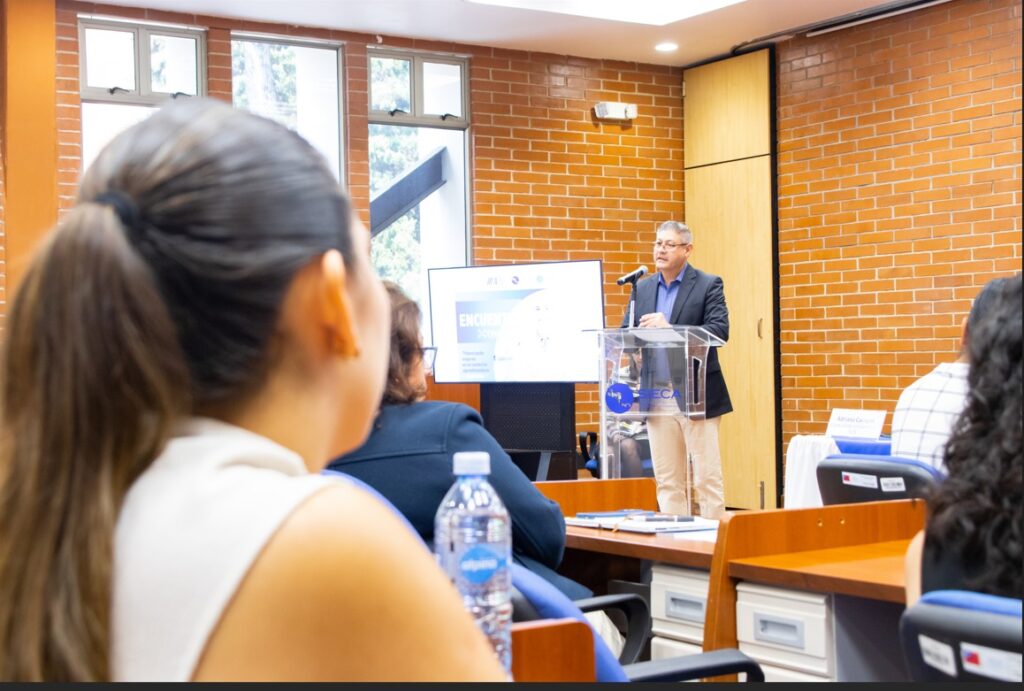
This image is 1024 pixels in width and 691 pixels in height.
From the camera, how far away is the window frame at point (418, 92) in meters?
7.83

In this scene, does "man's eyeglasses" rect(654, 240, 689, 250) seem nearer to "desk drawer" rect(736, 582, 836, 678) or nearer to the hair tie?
"desk drawer" rect(736, 582, 836, 678)

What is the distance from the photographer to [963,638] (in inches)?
51.8

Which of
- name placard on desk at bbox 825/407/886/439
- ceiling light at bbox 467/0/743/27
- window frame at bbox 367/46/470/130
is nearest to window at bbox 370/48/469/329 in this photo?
window frame at bbox 367/46/470/130

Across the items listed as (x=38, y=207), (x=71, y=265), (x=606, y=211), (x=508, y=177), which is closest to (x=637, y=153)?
(x=606, y=211)

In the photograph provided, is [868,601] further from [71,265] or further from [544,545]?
[71,265]

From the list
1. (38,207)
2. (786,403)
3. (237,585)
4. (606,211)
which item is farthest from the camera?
(606,211)

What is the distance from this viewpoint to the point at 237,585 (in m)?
0.59

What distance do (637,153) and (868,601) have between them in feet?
21.5

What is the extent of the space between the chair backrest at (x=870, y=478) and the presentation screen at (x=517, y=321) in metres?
2.97

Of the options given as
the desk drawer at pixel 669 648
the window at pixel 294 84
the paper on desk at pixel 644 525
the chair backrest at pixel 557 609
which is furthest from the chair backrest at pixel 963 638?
the window at pixel 294 84

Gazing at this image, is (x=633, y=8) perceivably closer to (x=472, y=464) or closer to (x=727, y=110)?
(x=727, y=110)

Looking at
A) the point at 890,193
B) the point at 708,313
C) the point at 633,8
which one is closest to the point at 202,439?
the point at 708,313

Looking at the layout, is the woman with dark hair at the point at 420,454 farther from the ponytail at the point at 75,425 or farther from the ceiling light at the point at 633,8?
the ceiling light at the point at 633,8

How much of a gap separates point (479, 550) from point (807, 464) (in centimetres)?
427
